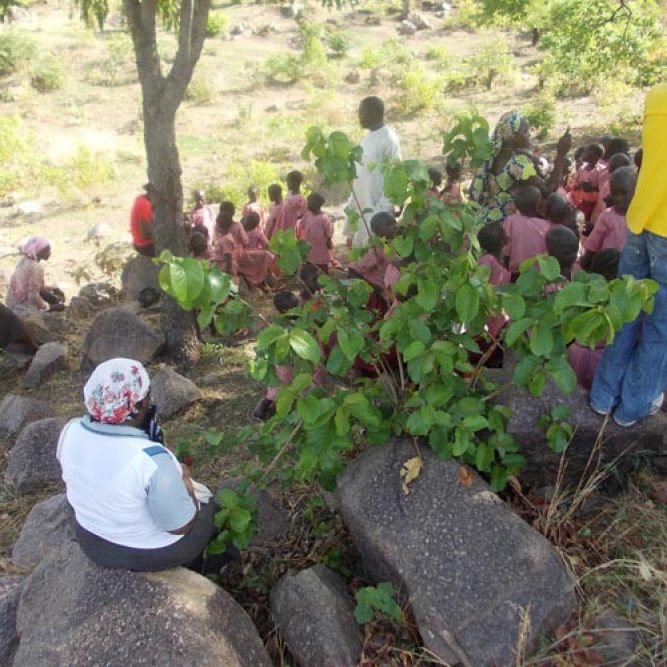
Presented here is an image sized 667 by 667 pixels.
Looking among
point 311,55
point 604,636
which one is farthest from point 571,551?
point 311,55

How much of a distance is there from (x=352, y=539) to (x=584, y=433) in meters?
1.05

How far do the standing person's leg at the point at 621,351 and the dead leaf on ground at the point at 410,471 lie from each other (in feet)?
2.67

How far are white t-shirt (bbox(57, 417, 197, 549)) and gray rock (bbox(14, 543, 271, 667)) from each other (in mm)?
169

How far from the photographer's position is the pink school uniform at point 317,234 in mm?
6223

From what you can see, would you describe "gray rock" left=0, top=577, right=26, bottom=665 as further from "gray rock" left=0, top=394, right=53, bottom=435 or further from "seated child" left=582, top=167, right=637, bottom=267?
"seated child" left=582, top=167, right=637, bottom=267

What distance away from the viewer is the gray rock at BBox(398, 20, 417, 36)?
2028cm

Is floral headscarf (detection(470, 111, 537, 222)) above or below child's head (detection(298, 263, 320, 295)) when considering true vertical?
above

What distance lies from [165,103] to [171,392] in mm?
1907

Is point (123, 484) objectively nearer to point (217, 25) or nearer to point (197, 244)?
point (197, 244)

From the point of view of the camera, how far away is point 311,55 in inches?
636

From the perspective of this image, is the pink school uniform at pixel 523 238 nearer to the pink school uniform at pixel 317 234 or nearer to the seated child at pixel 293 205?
the pink school uniform at pixel 317 234

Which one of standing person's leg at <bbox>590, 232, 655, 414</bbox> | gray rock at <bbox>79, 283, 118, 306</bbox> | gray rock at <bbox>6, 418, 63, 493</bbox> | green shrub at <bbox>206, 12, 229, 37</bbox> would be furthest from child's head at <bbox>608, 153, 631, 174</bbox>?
green shrub at <bbox>206, 12, 229, 37</bbox>

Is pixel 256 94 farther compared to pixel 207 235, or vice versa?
pixel 256 94

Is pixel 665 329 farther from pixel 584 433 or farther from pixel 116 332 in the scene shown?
pixel 116 332
